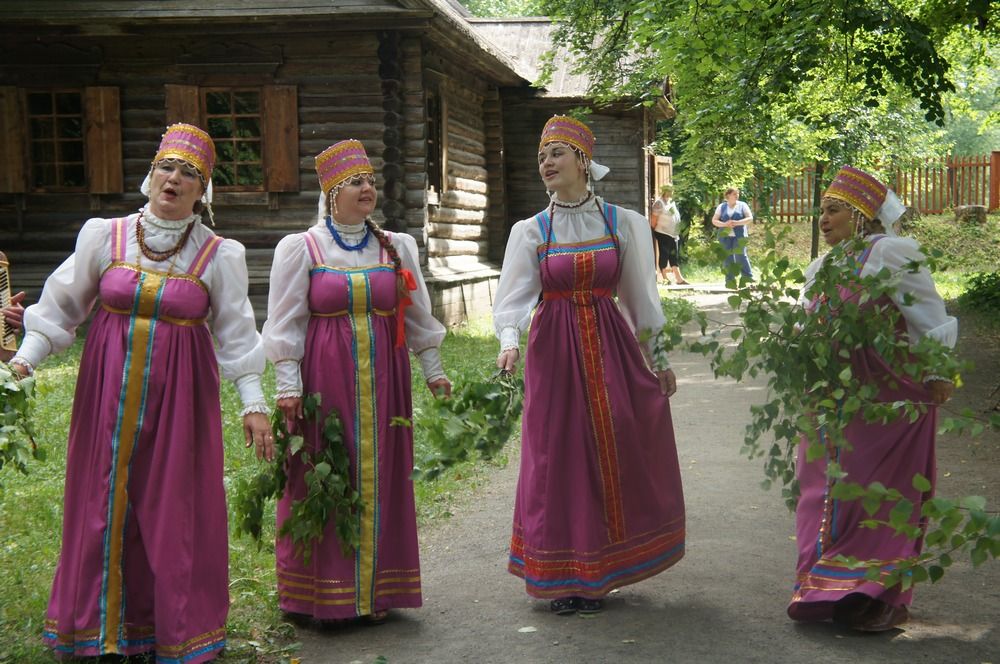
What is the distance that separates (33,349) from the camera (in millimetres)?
3977

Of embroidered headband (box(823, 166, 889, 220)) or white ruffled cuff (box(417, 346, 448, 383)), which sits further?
white ruffled cuff (box(417, 346, 448, 383))

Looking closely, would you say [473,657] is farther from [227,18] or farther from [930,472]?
[227,18]

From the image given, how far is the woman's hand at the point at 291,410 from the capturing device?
15.0ft

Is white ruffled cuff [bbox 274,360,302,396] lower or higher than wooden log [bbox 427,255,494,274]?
lower

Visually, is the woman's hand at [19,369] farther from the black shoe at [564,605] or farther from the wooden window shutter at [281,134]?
the wooden window shutter at [281,134]

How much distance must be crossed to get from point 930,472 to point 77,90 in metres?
11.6

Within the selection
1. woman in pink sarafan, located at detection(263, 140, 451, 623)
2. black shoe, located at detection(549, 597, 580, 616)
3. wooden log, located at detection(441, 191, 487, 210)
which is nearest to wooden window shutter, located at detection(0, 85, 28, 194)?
wooden log, located at detection(441, 191, 487, 210)

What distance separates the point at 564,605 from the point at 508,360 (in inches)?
41.0

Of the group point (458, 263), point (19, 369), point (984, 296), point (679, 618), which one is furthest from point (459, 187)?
point (19, 369)

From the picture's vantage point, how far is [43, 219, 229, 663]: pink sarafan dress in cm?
396

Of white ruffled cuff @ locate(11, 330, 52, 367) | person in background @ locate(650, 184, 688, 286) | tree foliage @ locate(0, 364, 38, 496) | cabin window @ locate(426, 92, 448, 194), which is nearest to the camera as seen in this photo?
tree foliage @ locate(0, 364, 38, 496)

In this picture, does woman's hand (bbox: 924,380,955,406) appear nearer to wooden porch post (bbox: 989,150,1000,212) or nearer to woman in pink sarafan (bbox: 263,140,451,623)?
woman in pink sarafan (bbox: 263,140,451,623)

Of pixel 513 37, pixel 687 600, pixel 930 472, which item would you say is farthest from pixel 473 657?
pixel 513 37

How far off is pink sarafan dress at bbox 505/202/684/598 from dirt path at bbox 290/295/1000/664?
215 millimetres
